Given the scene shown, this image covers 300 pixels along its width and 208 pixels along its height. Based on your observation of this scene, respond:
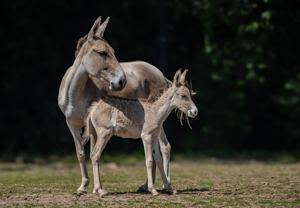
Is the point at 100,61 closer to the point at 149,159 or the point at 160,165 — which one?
the point at 149,159

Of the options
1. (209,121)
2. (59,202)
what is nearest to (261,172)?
(59,202)

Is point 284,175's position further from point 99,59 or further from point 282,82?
point 282,82

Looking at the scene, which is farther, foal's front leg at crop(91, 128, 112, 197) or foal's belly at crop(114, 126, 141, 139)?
foal's belly at crop(114, 126, 141, 139)

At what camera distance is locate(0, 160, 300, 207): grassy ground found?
11078mm

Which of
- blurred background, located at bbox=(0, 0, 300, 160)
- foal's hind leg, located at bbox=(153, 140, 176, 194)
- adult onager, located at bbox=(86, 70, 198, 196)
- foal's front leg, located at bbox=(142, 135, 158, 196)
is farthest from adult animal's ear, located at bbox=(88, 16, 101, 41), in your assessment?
blurred background, located at bbox=(0, 0, 300, 160)

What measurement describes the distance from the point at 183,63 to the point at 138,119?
16.9 m

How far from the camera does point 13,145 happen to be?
25.6 m

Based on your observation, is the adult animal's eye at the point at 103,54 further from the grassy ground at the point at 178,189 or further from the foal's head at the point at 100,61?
the grassy ground at the point at 178,189

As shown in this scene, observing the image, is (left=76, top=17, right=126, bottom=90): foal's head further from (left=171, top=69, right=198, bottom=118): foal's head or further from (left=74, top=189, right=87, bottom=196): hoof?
(left=74, top=189, right=87, bottom=196): hoof

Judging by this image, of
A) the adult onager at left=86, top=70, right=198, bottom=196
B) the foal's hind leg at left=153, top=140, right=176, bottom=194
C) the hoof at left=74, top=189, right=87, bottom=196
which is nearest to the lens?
the adult onager at left=86, top=70, right=198, bottom=196

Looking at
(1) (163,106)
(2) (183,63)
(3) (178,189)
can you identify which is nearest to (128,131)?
(1) (163,106)

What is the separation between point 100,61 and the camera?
Answer: 12.1 meters

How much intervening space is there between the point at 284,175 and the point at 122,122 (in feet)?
17.1

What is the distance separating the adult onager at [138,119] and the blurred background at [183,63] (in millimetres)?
11783
